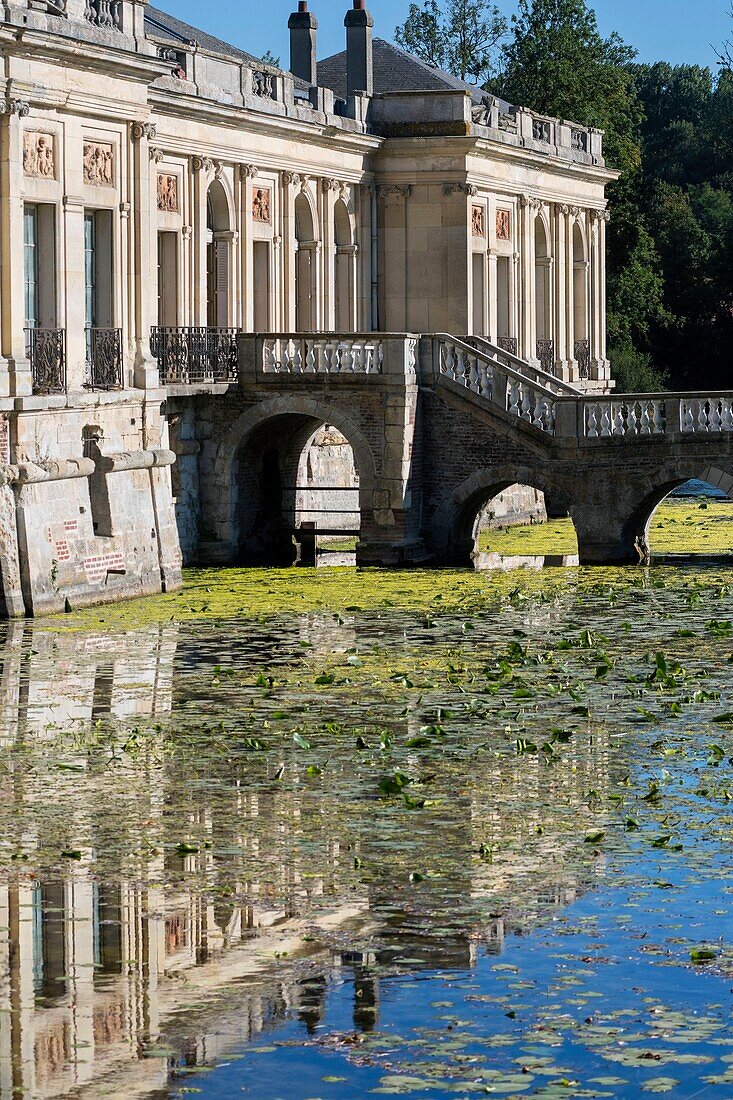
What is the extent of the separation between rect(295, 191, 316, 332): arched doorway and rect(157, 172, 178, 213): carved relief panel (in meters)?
5.53

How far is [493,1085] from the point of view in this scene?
10664 millimetres

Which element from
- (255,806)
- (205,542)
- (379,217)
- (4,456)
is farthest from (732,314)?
(255,806)

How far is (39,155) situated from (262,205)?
10.7m

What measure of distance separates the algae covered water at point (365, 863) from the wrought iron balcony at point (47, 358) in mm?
3814

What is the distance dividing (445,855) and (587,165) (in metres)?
38.6

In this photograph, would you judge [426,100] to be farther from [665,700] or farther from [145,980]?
[145,980]

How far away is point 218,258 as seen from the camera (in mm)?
37281

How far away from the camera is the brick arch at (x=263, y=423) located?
1348 inches

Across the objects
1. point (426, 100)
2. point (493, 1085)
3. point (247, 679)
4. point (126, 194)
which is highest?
point (426, 100)

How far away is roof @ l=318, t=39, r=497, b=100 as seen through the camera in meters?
45.9

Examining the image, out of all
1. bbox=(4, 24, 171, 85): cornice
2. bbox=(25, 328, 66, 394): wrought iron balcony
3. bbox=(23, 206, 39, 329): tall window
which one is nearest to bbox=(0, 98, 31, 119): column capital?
bbox=(4, 24, 171, 85): cornice

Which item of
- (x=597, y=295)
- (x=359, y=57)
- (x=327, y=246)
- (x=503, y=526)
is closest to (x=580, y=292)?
(x=597, y=295)

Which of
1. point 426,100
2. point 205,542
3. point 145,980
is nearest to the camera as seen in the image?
point 145,980

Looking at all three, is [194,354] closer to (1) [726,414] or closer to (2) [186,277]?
(2) [186,277]
